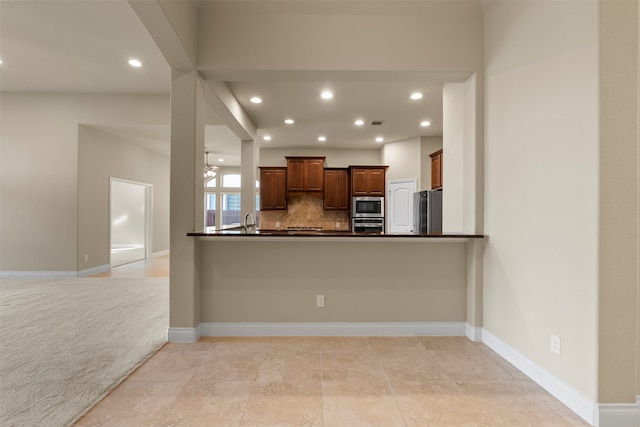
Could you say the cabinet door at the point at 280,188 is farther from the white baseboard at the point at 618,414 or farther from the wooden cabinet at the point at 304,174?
the white baseboard at the point at 618,414

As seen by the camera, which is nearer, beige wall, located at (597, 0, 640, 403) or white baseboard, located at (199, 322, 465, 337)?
beige wall, located at (597, 0, 640, 403)

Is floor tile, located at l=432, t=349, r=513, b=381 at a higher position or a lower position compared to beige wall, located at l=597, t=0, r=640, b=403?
lower

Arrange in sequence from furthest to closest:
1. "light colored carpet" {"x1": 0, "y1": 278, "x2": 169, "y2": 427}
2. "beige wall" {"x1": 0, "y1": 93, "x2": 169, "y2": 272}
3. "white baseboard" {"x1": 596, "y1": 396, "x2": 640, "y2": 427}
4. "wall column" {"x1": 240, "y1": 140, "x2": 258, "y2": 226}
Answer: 1. "wall column" {"x1": 240, "y1": 140, "x2": 258, "y2": 226}
2. "beige wall" {"x1": 0, "y1": 93, "x2": 169, "y2": 272}
3. "light colored carpet" {"x1": 0, "y1": 278, "x2": 169, "y2": 427}
4. "white baseboard" {"x1": 596, "y1": 396, "x2": 640, "y2": 427}

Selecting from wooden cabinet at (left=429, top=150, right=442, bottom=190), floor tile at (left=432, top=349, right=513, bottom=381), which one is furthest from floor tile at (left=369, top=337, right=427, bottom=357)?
wooden cabinet at (left=429, top=150, right=442, bottom=190)

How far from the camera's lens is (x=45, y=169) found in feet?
17.2

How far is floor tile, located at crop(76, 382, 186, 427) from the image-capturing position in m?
1.69

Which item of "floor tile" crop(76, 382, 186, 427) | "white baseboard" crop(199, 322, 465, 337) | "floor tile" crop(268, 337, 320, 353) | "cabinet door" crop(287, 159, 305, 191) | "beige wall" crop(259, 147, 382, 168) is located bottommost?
"floor tile" crop(268, 337, 320, 353)

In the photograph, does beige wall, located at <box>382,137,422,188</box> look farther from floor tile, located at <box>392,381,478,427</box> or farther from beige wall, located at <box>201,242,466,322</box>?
floor tile, located at <box>392,381,478,427</box>

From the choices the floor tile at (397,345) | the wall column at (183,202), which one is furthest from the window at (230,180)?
the floor tile at (397,345)

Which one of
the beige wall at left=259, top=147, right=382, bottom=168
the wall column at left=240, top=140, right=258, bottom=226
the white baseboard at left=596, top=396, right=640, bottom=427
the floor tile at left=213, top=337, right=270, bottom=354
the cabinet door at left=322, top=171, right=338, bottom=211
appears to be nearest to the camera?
the white baseboard at left=596, top=396, right=640, bottom=427

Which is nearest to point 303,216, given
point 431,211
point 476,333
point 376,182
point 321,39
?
point 376,182

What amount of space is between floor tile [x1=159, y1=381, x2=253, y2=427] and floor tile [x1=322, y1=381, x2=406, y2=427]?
1.74ft

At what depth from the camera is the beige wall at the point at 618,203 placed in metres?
1.66

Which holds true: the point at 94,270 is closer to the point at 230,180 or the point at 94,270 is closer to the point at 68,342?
the point at 68,342
